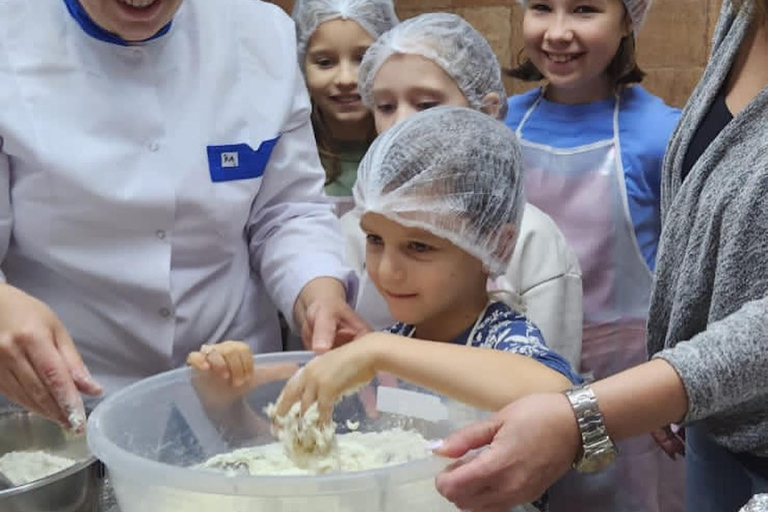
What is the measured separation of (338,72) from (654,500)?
1.21 meters

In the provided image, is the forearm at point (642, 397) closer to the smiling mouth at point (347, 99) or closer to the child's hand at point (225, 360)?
the child's hand at point (225, 360)

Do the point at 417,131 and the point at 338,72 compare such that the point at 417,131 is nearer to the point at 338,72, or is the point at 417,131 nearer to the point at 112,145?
the point at 112,145

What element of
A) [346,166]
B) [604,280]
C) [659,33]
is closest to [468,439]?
[604,280]

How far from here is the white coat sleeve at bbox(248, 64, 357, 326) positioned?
1.27 meters

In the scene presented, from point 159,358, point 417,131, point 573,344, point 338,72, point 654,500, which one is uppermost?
point 417,131

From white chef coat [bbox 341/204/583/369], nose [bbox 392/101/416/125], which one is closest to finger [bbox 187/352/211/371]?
white chef coat [bbox 341/204/583/369]

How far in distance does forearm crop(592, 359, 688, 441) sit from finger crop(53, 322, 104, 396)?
49 centimetres

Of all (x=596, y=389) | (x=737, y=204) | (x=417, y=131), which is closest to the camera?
(x=596, y=389)

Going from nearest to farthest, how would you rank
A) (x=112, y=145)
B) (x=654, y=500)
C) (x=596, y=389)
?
(x=596, y=389) → (x=112, y=145) → (x=654, y=500)

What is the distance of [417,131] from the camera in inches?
48.5

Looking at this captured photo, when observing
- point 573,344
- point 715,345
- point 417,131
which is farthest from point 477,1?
point 715,345

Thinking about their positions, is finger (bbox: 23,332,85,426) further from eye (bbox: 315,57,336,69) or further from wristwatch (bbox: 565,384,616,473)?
eye (bbox: 315,57,336,69)

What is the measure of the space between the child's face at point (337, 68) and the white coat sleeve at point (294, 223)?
728mm

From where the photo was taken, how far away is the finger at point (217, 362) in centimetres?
98
